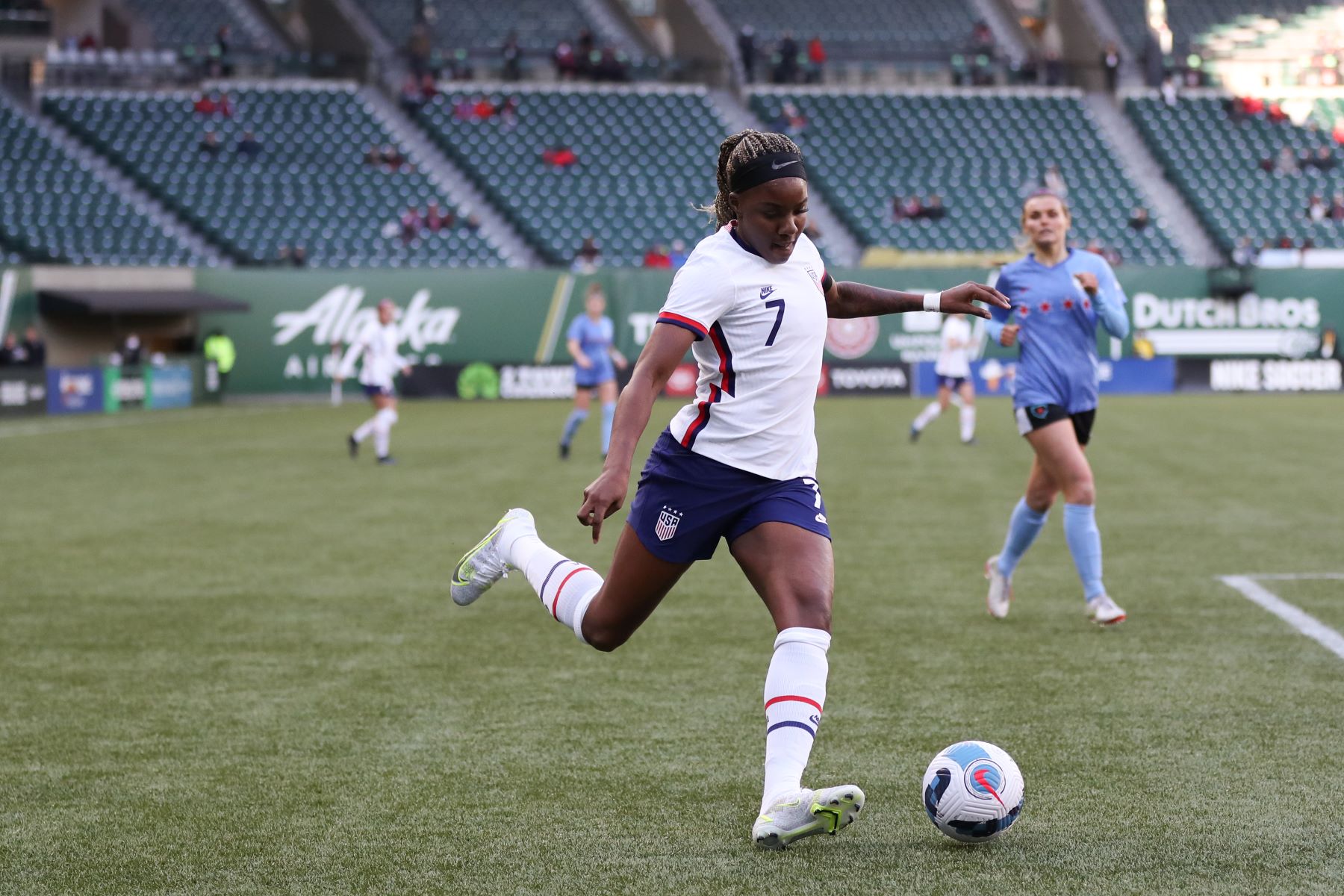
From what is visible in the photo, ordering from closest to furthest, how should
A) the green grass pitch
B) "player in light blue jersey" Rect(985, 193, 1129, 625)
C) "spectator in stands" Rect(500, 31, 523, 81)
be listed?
the green grass pitch, "player in light blue jersey" Rect(985, 193, 1129, 625), "spectator in stands" Rect(500, 31, 523, 81)

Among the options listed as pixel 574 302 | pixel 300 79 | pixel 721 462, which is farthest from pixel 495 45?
pixel 721 462

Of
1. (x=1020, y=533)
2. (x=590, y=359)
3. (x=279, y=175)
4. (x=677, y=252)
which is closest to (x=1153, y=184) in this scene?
(x=677, y=252)

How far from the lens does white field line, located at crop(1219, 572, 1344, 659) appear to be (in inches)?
Answer: 299

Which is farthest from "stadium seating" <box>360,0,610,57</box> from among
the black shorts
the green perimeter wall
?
the black shorts

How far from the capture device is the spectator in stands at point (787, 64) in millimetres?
43156

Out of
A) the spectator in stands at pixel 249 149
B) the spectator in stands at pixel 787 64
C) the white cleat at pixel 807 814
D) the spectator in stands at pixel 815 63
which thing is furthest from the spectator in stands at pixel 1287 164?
the white cleat at pixel 807 814

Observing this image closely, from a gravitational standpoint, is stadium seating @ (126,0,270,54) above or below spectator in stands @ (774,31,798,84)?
above

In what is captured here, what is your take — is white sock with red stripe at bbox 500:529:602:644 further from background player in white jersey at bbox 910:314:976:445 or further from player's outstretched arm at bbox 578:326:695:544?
background player in white jersey at bbox 910:314:976:445

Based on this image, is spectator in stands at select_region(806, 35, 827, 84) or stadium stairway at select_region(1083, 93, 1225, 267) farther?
spectator in stands at select_region(806, 35, 827, 84)

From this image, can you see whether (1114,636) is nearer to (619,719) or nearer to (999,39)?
(619,719)

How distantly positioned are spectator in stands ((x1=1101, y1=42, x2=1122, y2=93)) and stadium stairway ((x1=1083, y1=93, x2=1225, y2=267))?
0.39 metres

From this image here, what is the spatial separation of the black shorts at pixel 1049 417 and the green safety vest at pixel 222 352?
2849 cm

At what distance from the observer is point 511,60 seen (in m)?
42.3

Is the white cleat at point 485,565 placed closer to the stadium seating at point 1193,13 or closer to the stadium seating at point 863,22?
the stadium seating at point 863,22
